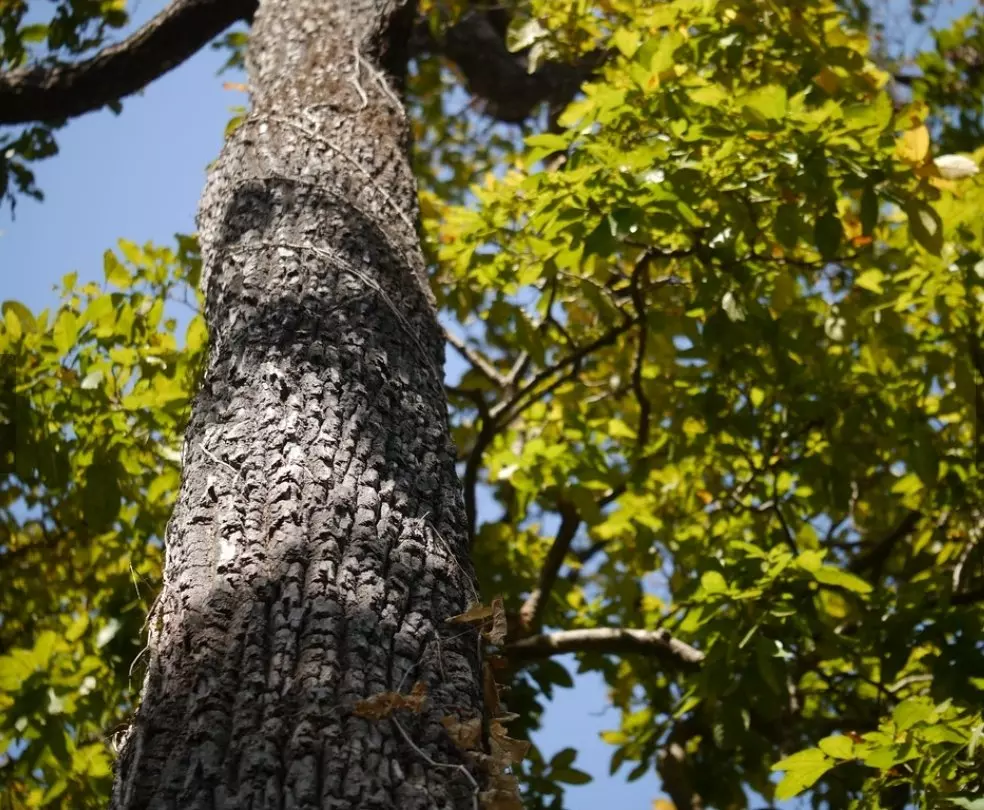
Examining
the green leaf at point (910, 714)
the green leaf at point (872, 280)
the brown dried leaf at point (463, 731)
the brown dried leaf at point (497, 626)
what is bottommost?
the brown dried leaf at point (463, 731)

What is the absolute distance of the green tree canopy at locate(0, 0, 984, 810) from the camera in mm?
3074

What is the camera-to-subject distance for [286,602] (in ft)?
5.34

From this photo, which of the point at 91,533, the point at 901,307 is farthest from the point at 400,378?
the point at 91,533

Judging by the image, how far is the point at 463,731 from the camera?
59.6 inches

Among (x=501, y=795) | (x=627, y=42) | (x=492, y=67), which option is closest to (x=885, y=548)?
(x=627, y=42)

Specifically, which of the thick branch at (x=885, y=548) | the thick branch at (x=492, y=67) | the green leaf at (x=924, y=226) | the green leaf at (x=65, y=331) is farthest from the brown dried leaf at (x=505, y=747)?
the thick branch at (x=492, y=67)

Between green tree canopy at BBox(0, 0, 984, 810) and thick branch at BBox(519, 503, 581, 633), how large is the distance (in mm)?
11

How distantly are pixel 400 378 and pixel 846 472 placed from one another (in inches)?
95.8

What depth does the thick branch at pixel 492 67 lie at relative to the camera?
19.7ft

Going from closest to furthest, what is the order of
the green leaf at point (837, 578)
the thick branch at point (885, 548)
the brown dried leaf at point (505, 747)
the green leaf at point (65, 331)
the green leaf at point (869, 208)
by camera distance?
the brown dried leaf at point (505, 747) < the green leaf at point (837, 578) < the green leaf at point (869, 208) < the green leaf at point (65, 331) < the thick branch at point (885, 548)

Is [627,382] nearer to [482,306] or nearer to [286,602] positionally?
[482,306]

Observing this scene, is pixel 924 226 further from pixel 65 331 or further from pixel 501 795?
pixel 65 331

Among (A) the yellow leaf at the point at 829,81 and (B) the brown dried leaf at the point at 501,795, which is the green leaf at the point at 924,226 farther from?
(B) the brown dried leaf at the point at 501,795

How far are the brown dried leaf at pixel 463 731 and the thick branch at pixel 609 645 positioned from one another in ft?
7.16
